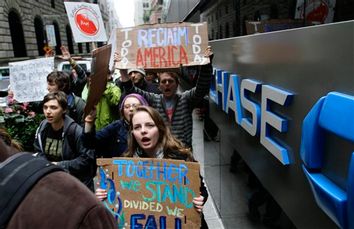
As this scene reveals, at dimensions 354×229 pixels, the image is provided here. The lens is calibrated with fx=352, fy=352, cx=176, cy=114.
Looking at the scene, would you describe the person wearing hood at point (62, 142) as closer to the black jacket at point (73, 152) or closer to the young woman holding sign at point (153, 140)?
the black jacket at point (73, 152)

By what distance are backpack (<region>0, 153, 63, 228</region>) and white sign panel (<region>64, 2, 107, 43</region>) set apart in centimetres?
540

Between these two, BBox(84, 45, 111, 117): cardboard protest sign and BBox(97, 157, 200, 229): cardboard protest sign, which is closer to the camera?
BBox(97, 157, 200, 229): cardboard protest sign

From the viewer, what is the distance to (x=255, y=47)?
2.64m

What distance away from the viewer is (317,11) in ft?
10.1

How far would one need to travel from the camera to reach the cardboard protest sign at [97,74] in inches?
97.7

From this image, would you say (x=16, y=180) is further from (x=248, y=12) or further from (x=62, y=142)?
(x=248, y=12)

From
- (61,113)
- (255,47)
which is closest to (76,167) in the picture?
(61,113)

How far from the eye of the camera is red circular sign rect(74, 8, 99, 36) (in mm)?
5994

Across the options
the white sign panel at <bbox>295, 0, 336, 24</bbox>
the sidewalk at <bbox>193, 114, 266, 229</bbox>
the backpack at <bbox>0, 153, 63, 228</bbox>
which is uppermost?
the white sign panel at <bbox>295, 0, 336, 24</bbox>

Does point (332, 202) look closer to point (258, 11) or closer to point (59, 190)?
point (59, 190)

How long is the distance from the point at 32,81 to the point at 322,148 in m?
4.71

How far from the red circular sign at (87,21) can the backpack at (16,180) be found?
5.55 metres

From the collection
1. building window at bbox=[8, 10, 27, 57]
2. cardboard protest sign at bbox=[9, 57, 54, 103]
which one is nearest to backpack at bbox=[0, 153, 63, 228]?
cardboard protest sign at bbox=[9, 57, 54, 103]

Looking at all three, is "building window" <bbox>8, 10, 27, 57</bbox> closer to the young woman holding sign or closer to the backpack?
the young woman holding sign
